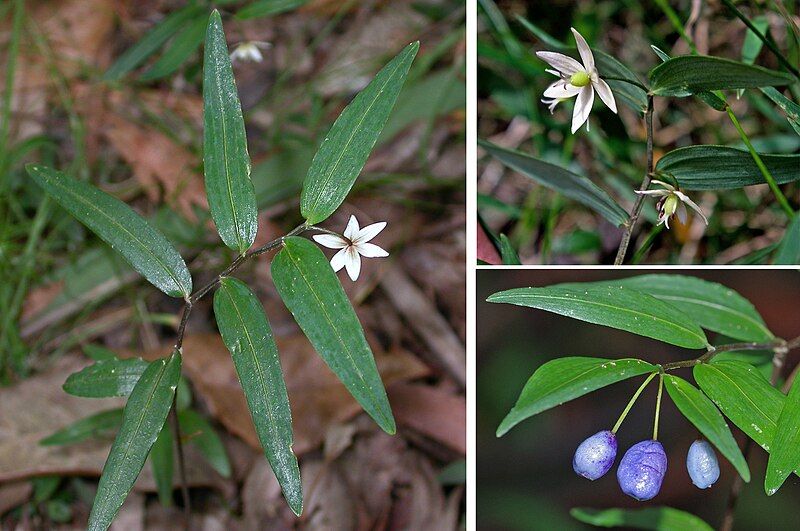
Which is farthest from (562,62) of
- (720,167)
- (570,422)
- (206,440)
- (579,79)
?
(206,440)

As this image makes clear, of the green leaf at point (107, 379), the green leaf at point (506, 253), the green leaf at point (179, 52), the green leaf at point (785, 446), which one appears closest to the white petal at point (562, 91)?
the green leaf at point (506, 253)

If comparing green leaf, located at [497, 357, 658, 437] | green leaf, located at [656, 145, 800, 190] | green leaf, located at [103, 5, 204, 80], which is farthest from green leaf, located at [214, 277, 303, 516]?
green leaf, located at [103, 5, 204, 80]

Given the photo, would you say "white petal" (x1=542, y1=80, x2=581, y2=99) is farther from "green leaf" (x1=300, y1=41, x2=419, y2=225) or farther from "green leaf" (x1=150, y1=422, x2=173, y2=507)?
"green leaf" (x1=150, y1=422, x2=173, y2=507)

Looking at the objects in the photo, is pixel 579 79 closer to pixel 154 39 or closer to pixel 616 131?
pixel 616 131

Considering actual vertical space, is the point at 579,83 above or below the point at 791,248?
above

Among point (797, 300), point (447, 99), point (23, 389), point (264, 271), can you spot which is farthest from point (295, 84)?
point (797, 300)
